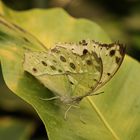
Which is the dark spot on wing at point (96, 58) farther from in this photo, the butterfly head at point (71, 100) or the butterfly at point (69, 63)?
the butterfly head at point (71, 100)

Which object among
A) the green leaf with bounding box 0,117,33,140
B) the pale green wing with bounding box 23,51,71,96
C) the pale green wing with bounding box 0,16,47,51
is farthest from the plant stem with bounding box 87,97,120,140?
the green leaf with bounding box 0,117,33,140

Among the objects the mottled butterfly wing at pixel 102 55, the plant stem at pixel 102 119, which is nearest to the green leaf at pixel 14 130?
the plant stem at pixel 102 119

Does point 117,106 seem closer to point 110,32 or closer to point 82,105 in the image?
point 82,105

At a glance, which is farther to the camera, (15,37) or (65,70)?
(15,37)

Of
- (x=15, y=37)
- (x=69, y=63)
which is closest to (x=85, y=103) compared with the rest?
(x=69, y=63)

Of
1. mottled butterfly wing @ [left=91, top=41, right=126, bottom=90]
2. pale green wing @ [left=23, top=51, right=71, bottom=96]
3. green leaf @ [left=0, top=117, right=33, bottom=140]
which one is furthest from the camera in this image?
green leaf @ [left=0, top=117, right=33, bottom=140]

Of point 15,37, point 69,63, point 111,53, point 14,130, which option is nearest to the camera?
point 111,53

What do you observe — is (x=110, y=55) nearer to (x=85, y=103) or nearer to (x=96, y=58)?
(x=96, y=58)

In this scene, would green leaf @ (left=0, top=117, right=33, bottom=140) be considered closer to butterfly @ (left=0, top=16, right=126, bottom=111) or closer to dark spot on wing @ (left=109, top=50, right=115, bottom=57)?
butterfly @ (left=0, top=16, right=126, bottom=111)
